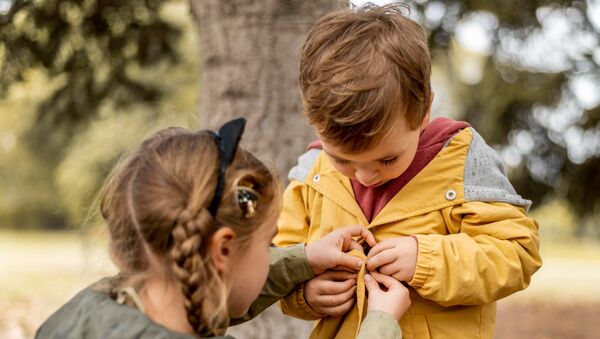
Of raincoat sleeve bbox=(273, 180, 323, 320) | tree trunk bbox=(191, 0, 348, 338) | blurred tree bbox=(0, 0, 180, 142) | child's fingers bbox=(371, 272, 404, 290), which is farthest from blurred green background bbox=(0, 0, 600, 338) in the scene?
child's fingers bbox=(371, 272, 404, 290)

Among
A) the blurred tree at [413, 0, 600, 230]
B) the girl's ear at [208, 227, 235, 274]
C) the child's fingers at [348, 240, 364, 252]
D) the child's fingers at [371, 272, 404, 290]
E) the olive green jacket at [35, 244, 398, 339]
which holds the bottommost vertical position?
the blurred tree at [413, 0, 600, 230]

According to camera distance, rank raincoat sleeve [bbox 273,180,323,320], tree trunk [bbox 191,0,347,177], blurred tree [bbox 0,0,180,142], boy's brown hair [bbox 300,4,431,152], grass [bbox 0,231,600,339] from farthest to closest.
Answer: blurred tree [bbox 0,0,180,142] → tree trunk [bbox 191,0,347,177] → grass [bbox 0,231,600,339] → raincoat sleeve [bbox 273,180,323,320] → boy's brown hair [bbox 300,4,431,152]

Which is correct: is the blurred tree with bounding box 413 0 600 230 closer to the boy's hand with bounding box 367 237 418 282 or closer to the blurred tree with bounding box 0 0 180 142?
the blurred tree with bounding box 0 0 180 142

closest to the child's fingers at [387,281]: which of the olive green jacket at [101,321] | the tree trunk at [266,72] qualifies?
the olive green jacket at [101,321]

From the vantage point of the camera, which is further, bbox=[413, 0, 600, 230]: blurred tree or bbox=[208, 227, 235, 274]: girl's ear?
bbox=[413, 0, 600, 230]: blurred tree

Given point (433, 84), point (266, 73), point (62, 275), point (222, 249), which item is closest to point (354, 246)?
point (222, 249)

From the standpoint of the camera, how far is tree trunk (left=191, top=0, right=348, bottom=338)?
4.06 m

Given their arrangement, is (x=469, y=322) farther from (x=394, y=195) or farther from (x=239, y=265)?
(x=239, y=265)

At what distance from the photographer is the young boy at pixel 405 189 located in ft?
6.95

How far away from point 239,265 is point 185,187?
261 millimetres

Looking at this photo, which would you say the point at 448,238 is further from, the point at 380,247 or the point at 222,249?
the point at 222,249

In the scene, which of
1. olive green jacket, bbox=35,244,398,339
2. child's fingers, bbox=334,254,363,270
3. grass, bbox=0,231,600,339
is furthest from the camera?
grass, bbox=0,231,600,339

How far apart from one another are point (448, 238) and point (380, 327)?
308 mm

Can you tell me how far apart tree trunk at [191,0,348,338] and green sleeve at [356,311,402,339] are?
1923 millimetres
